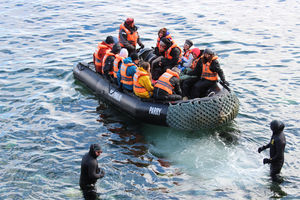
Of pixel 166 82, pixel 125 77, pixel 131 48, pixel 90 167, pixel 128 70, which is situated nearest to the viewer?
pixel 90 167

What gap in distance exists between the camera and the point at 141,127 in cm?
1013

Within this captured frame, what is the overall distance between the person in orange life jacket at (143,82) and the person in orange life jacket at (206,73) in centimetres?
124

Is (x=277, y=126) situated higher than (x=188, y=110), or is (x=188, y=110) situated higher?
A: (x=277, y=126)

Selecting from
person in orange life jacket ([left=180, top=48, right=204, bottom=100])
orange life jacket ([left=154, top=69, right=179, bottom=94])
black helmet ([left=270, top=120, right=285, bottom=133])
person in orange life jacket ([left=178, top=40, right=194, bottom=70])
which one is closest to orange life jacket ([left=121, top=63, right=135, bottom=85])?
orange life jacket ([left=154, top=69, right=179, bottom=94])

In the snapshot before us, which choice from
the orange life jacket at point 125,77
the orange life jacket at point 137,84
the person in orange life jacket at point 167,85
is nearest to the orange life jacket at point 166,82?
the person in orange life jacket at point 167,85

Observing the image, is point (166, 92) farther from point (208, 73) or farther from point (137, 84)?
point (208, 73)

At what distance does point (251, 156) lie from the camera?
28.0 feet

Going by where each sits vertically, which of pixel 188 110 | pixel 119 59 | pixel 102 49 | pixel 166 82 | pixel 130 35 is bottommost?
pixel 188 110

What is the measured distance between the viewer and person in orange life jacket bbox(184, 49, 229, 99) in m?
9.60

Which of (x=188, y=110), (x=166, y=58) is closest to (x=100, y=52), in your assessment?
(x=166, y=58)

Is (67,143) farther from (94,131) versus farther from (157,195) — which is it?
(157,195)

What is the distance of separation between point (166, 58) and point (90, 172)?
17.0ft

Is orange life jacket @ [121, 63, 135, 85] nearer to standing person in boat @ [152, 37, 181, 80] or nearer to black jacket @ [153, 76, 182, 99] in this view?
black jacket @ [153, 76, 182, 99]

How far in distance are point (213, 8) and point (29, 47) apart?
1100 centimetres
